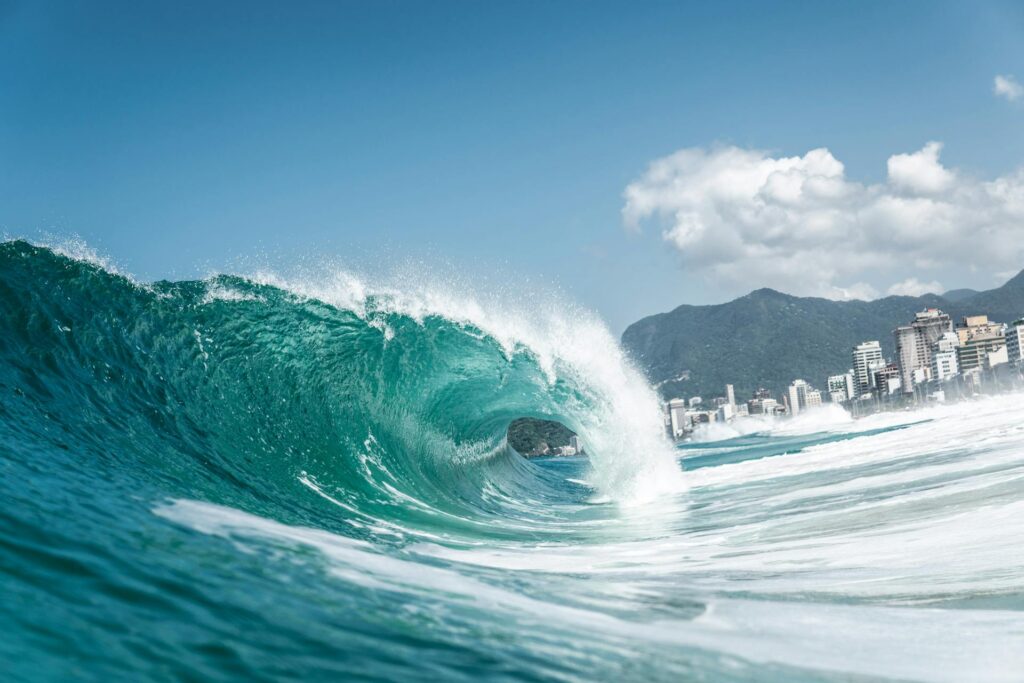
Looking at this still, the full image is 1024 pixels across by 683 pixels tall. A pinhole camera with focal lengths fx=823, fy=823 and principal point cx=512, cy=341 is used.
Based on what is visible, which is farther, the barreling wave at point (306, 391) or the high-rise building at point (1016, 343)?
the high-rise building at point (1016, 343)

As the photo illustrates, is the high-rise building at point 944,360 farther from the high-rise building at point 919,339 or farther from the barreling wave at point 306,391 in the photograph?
the barreling wave at point 306,391

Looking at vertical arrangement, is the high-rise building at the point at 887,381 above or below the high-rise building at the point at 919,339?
below

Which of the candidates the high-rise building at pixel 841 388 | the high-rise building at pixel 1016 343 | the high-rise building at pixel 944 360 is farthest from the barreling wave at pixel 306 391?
the high-rise building at pixel 841 388

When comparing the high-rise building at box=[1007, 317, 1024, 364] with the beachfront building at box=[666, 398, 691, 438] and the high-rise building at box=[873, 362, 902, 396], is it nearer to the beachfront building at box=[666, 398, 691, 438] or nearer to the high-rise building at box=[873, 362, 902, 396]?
the high-rise building at box=[873, 362, 902, 396]

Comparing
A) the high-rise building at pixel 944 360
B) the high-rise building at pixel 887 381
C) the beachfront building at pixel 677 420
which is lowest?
the beachfront building at pixel 677 420

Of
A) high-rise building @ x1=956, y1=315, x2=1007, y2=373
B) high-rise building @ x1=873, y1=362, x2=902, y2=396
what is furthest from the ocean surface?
high-rise building @ x1=873, y1=362, x2=902, y2=396

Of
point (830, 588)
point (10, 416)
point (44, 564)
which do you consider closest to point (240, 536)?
point (44, 564)

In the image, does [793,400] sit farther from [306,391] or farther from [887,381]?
[306,391]
